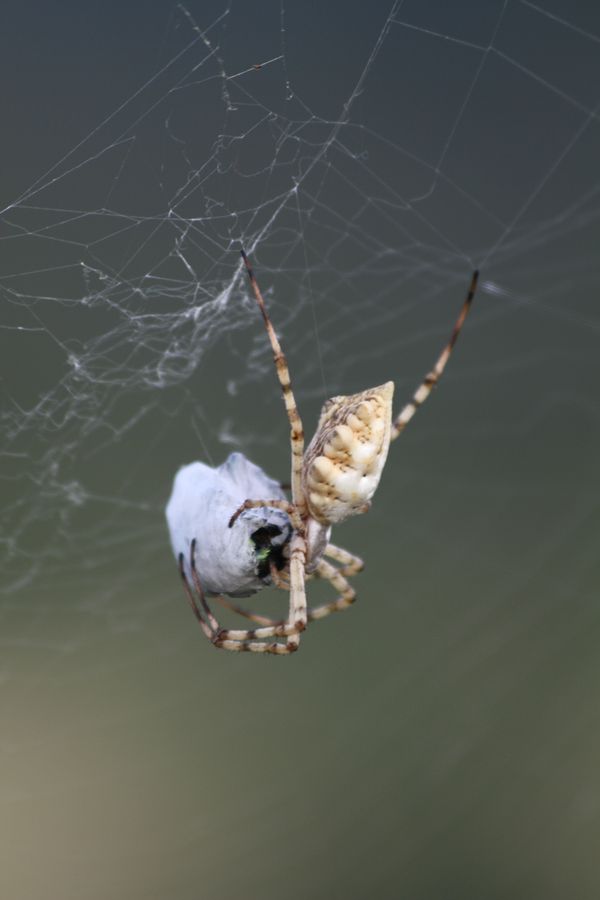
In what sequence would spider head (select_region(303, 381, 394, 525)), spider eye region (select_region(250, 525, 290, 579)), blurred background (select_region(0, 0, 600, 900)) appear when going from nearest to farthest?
spider head (select_region(303, 381, 394, 525)), spider eye region (select_region(250, 525, 290, 579)), blurred background (select_region(0, 0, 600, 900))

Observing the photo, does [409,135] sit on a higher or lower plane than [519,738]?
higher

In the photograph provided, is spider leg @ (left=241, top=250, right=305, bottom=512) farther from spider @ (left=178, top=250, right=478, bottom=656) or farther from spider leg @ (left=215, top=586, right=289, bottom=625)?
spider leg @ (left=215, top=586, right=289, bottom=625)

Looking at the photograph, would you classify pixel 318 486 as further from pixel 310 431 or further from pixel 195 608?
pixel 310 431

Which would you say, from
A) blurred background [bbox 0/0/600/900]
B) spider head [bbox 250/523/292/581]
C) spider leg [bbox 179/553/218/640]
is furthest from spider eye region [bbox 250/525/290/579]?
blurred background [bbox 0/0/600/900]

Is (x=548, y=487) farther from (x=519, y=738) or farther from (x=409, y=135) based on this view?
(x=409, y=135)

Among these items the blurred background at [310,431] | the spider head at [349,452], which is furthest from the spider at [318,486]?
the blurred background at [310,431]

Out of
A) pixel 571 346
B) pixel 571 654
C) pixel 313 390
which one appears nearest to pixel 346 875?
pixel 571 654

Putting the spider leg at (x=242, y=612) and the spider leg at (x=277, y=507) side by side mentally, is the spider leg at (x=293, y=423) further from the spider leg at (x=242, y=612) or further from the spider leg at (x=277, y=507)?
the spider leg at (x=242, y=612)
